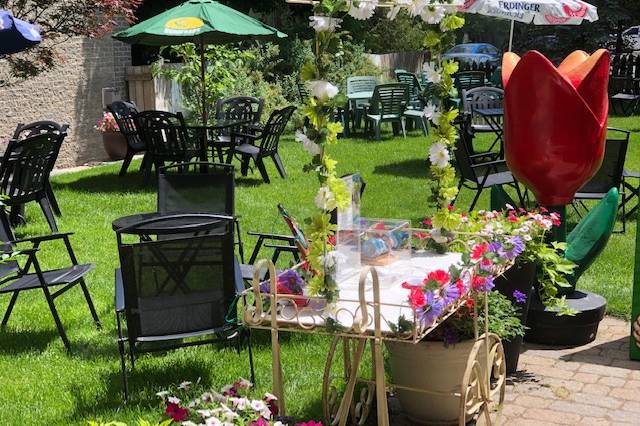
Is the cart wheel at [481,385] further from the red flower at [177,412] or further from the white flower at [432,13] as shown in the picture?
the white flower at [432,13]

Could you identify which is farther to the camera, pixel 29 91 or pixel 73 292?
pixel 29 91

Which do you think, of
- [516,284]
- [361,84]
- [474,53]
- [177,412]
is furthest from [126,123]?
[474,53]

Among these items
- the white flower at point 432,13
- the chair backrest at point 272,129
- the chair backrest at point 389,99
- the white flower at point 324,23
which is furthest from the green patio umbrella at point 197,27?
the white flower at point 324,23

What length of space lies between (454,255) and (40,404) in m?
2.22

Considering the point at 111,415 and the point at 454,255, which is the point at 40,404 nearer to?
the point at 111,415

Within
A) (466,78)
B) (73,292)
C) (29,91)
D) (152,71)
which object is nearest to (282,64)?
(466,78)

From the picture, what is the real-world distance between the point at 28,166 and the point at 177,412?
535 centimetres

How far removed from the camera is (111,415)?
427cm

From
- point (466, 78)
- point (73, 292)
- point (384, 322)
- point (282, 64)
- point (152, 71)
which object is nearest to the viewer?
point (384, 322)

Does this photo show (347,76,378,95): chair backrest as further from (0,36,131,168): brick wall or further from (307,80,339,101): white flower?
(307,80,339,101): white flower

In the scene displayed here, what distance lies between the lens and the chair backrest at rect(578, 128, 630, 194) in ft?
25.4

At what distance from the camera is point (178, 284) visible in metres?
4.34

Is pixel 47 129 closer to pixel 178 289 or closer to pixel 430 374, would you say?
pixel 178 289

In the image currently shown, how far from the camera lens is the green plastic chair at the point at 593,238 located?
543 centimetres
